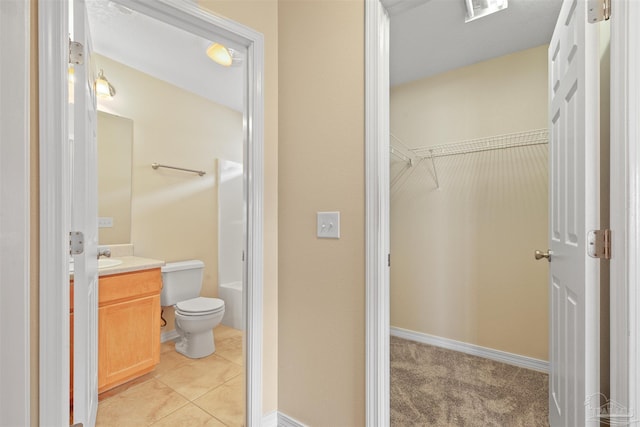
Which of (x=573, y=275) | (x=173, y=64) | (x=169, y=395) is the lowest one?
(x=169, y=395)

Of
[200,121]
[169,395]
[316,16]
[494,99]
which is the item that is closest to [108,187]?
[200,121]

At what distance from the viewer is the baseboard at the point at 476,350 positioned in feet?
7.23

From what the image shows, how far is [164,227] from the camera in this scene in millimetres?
2873

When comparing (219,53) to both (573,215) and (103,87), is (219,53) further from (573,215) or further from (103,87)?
(573,215)

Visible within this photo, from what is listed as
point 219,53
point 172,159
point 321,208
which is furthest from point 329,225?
point 172,159

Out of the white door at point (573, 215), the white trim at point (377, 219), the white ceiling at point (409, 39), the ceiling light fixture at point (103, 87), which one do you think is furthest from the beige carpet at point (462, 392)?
the ceiling light fixture at point (103, 87)

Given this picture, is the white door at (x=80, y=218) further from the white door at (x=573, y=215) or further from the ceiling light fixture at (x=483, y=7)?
the ceiling light fixture at (x=483, y=7)

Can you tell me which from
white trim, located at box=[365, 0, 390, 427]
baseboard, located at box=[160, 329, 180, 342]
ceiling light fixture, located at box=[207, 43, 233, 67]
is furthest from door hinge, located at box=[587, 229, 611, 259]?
baseboard, located at box=[160, 329, 180, 342]

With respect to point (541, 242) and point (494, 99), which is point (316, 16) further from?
point (541, 242)

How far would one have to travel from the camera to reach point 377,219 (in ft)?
4.12

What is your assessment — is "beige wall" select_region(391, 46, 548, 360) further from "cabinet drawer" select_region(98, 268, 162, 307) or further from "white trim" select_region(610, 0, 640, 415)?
"cabinet drawer" select_region(98, 268, 162, 307)

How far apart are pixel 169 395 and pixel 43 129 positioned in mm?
1816

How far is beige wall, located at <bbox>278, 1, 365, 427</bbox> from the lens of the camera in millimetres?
1327

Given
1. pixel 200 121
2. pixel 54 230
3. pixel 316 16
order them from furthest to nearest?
1. pixel 200 121
2. pixel 316 16
3. pixel 54 230
